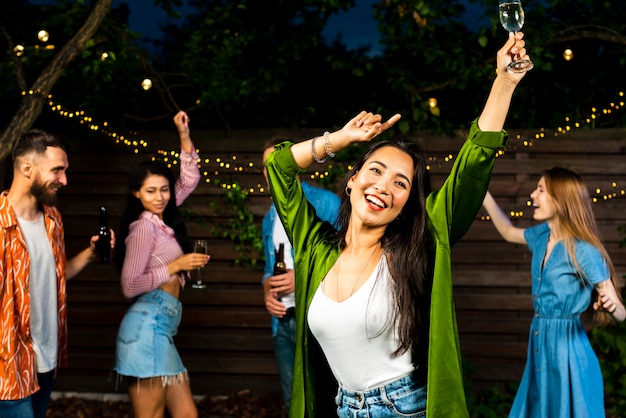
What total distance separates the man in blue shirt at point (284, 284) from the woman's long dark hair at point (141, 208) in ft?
1.85

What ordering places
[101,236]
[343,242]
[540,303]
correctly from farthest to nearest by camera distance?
[540,303] → [101,236] → [343,242]

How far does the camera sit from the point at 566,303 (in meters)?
4.73

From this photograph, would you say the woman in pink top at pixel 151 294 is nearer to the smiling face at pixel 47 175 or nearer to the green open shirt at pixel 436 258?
the smiling face at pixel 47 175

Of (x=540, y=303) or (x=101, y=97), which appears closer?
(x=540, y=303)

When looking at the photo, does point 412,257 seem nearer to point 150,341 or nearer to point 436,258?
point 436,258

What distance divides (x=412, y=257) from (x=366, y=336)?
0.96 feet

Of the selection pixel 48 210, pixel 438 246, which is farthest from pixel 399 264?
pixel 48 210

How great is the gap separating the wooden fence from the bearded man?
212 cm

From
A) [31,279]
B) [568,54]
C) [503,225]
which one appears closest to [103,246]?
[31,279]

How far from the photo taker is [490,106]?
94.6 inches

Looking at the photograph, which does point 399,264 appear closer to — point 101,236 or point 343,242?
point 343,242

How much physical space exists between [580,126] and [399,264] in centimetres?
438

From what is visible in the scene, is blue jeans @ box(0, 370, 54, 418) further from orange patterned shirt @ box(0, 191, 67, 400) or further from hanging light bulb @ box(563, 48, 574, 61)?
hanging light bulb @ box(563, 48, 574, 61)

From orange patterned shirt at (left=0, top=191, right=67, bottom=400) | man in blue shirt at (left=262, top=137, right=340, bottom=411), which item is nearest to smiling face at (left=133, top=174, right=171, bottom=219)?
man in blue shirt at (left=262, top=137, right=340, bottom=411)
